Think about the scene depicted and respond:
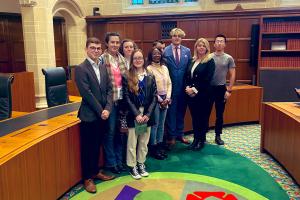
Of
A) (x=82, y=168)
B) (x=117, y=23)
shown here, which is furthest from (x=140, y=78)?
(x=117, y=23)

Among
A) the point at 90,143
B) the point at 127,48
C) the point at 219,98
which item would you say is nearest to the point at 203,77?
the point at 219,98

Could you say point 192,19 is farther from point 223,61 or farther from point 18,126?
point 18,126

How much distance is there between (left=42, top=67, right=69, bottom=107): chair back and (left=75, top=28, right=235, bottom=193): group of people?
51.9 inches

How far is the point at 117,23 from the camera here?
799 centimetres

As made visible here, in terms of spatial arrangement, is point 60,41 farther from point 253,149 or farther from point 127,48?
point 253,149

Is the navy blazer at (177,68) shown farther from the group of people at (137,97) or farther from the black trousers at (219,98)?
the black trousers at (219,98)

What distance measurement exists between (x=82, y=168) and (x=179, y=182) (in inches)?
41.5

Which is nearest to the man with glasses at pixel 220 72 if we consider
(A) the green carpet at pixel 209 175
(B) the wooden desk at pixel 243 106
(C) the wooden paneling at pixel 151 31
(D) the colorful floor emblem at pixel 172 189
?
(A) the green carpet at pixel 209 175

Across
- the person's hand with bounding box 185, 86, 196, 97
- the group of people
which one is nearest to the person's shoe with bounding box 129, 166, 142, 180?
the group of people

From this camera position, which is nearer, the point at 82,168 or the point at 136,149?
the point at 82,168

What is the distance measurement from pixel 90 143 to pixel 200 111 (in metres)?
1.67

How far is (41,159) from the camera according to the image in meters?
2.45

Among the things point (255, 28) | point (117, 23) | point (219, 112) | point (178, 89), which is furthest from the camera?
point (117, 23)

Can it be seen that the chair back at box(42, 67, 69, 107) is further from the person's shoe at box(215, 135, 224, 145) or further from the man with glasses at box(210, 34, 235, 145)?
the person's shoe at box(215, 135, 224, 145)
